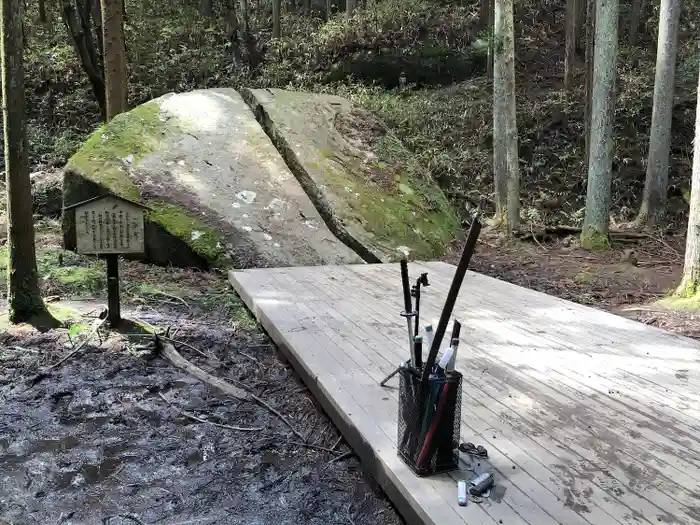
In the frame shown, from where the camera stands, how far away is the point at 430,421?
2209 mm

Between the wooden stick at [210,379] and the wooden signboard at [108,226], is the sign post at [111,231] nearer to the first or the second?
the wooden signboard at [108,226]

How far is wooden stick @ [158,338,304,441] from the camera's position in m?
3.29

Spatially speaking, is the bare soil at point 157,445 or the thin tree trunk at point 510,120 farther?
the thin tree trunk at point 510,120

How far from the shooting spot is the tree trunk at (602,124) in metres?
7.75

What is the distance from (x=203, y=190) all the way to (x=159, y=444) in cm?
484

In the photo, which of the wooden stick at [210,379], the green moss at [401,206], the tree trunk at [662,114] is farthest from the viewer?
the tree trunk at [662,114]

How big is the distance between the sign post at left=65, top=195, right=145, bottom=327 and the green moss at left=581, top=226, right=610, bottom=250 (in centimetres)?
634

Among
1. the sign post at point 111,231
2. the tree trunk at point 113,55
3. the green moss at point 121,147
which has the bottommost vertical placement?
the sign post at point 111,231

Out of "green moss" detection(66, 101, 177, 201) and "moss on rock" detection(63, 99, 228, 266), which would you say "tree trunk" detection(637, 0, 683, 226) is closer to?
"moss on rock" detection(63, 99, 228, 266)

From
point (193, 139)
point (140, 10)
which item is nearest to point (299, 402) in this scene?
point (193, 139)

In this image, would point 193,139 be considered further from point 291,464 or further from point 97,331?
point 291,464

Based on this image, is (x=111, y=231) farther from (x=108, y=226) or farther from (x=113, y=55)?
(x=113, y=55)

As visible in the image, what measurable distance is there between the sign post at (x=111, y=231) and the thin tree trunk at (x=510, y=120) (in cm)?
588

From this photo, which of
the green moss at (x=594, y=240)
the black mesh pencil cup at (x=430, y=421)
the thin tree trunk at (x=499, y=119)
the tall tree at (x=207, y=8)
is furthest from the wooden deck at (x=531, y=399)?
the tall tree at (x=207, y=8)
